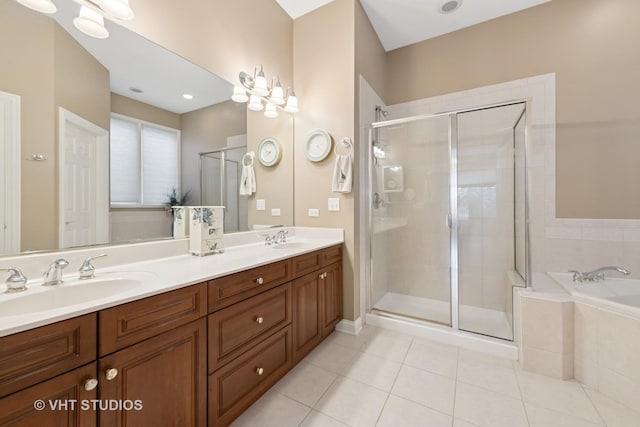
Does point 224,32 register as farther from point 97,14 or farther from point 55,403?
point 55,403

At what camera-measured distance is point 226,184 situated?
1977 mm

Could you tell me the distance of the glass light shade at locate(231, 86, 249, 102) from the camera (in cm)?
199

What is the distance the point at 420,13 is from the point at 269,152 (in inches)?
81.1

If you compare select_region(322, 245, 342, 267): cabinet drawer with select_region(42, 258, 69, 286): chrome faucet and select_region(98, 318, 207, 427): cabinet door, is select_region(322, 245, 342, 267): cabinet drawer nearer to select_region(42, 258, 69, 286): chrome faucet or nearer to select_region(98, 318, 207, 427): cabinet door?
select_region(98, 318, 207, 427): cabinet door

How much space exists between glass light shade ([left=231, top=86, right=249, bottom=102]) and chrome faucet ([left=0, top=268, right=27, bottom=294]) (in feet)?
5.28

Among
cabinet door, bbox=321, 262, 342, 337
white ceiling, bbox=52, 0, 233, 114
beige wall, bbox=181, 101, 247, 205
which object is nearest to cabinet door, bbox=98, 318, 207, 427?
beige wall, bbox=181, 101, 247, 205

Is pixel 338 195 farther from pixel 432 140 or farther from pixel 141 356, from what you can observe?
pixel 141 356

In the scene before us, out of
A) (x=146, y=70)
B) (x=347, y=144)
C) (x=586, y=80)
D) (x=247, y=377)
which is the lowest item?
(x=247, y=377)

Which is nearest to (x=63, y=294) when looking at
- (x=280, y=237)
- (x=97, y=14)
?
(x=97, y=14)

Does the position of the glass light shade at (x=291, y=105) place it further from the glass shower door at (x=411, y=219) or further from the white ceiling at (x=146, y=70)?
the glass shower door at (x=411, y=219)

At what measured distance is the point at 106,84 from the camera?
131 centimetres

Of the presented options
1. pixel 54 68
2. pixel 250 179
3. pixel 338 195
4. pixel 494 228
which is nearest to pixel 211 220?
pixel 250 179

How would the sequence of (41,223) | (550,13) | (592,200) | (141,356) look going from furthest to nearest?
(550,13) < (592,200) < (41,223) < (141,356)

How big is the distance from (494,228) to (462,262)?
1.51 feet
